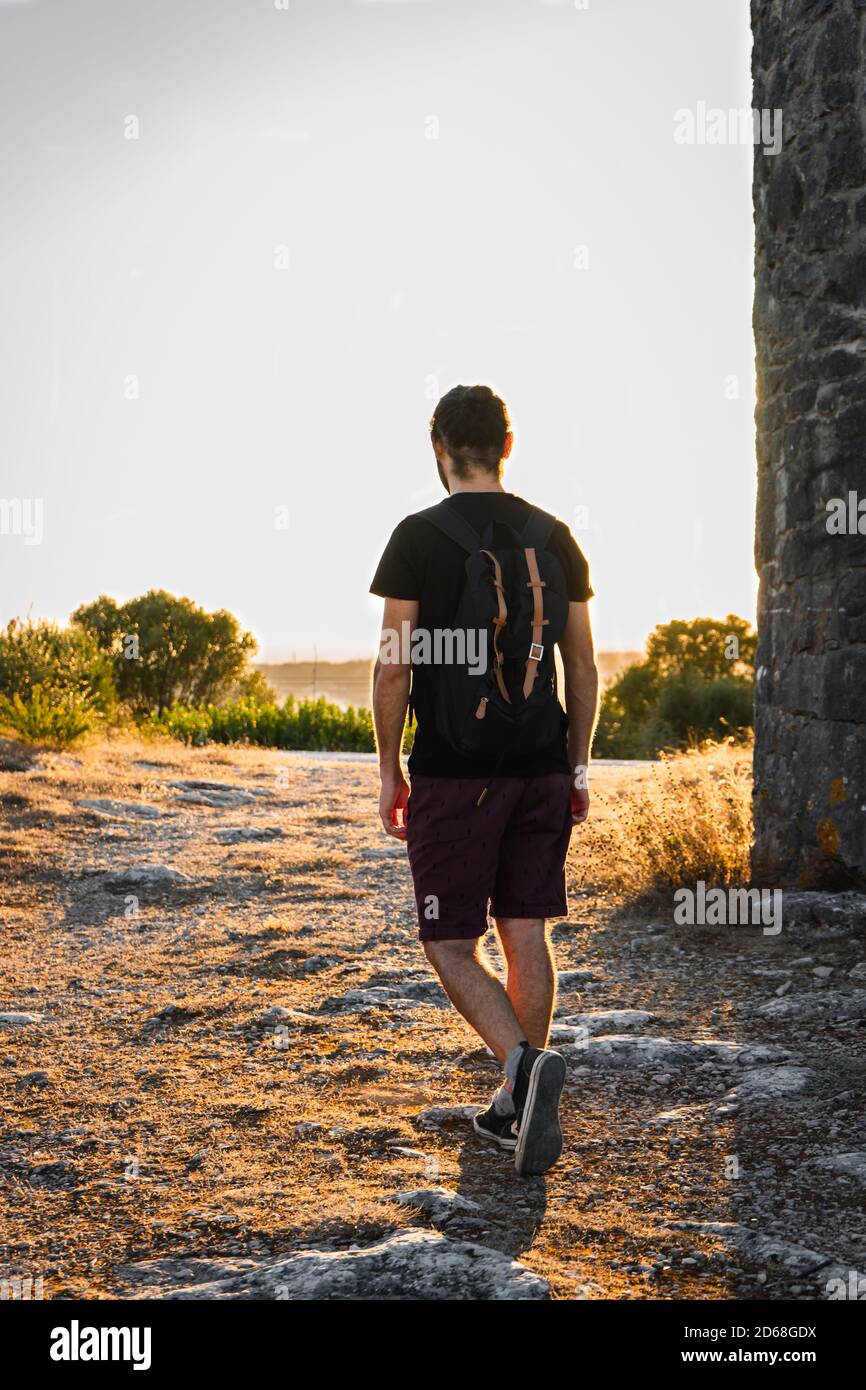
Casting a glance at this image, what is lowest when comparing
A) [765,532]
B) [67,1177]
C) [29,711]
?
[67,1177]

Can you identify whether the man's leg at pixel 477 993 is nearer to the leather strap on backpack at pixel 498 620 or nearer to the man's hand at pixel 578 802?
the man's hand at pixel 578 802

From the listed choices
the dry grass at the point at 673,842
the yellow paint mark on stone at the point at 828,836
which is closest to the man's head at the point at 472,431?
the yellow paint mark on stone at the point at 828,836

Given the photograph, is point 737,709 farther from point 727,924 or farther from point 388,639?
point 388,639

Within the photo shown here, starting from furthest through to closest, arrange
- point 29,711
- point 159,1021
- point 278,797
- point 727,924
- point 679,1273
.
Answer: point 29,711 → point 278,797 → point 727,924 → point 159,1021 → point 679,1273

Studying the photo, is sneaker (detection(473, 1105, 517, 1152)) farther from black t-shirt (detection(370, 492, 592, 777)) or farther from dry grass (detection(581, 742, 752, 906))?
dry grass (detection(581, 742, 752, 906))

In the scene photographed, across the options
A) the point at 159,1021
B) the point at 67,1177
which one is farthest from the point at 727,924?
the point at 67,1177

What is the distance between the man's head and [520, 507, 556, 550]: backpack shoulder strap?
0.54ft

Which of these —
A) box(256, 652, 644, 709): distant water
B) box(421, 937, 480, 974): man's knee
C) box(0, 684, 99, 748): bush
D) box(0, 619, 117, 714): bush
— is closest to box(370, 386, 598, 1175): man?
box(421, 937, 480, 974): man's knee

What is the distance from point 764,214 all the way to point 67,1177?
5.28 m

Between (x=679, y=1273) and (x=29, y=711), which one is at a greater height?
(x=29, y=711)

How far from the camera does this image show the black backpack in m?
3.32

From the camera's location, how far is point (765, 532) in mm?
6145

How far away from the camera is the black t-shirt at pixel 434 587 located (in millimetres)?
3359
